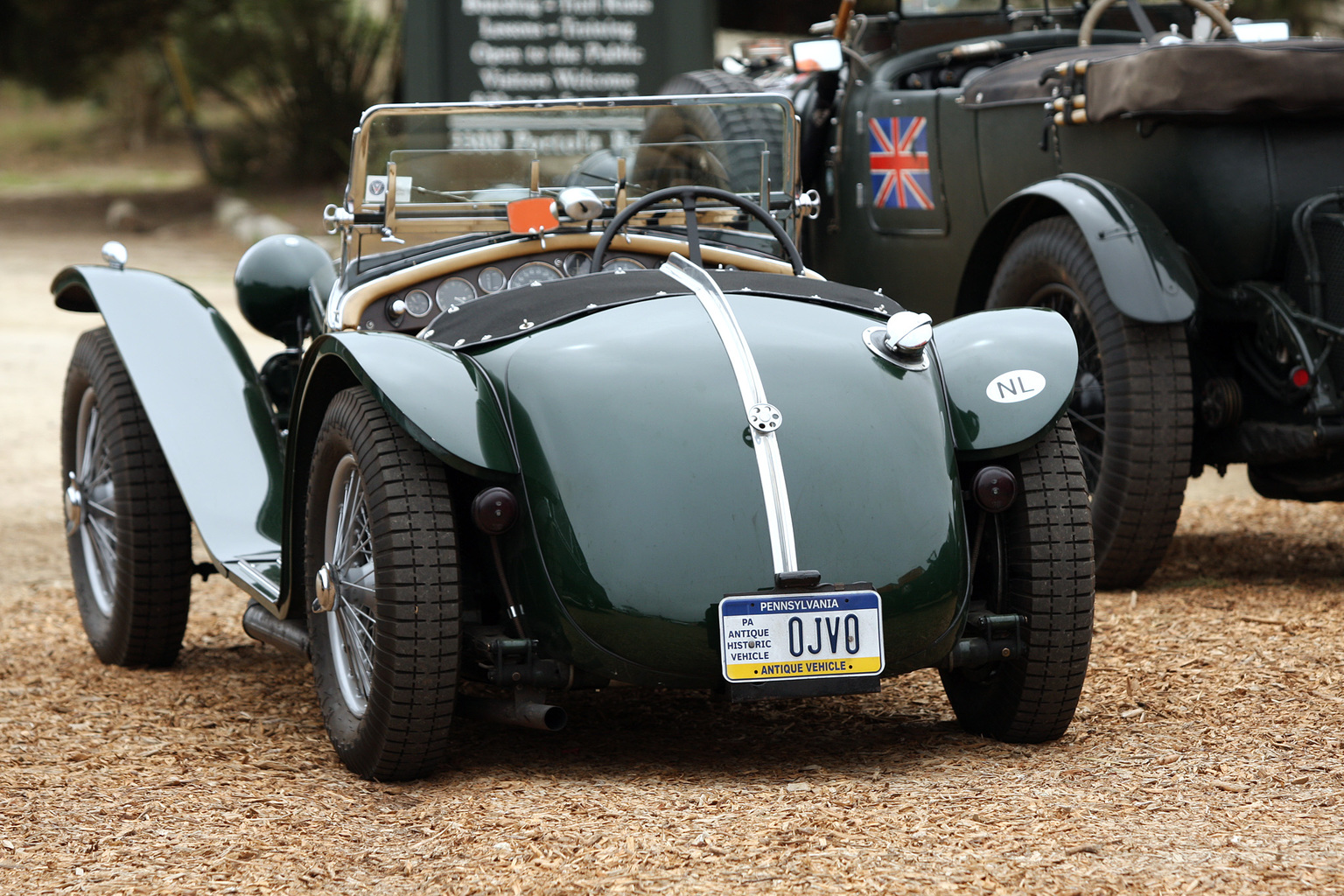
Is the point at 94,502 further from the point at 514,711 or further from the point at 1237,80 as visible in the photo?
the point at 1237,80

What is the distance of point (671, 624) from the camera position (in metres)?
3.22

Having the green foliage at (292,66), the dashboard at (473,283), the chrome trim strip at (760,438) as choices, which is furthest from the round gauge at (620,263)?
the green foliage at (292,66)

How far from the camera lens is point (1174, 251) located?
532 centimetres

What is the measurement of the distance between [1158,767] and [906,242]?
394 cm

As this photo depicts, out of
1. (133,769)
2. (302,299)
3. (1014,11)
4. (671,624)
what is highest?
(1014,11)

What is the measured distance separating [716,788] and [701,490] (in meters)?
0.61

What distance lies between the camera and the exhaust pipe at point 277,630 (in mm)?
3938

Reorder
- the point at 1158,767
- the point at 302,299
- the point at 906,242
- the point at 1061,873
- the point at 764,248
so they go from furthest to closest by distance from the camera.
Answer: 1. the point at 906,242
2. the point at 302,299
3. the point at 764,248
4. the point at 1158,767
5. the point at 1061,873

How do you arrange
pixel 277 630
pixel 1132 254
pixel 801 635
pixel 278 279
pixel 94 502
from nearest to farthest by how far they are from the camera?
pixel 801 635
pixel 277 630
pixel 94 502
pixel 1132 254
pixel 278 279

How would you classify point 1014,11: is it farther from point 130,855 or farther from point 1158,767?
point 130,855

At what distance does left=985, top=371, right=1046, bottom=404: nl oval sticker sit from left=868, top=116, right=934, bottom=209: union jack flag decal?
3.41m

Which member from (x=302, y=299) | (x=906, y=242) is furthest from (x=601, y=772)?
(x=906, y=242)

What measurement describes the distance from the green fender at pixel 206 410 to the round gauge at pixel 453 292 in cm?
70

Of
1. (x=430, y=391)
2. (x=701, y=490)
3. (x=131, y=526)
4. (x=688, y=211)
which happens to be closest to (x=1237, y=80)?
(x=688, y=211)
